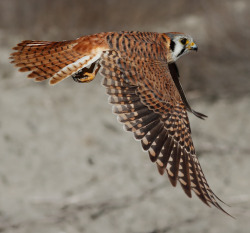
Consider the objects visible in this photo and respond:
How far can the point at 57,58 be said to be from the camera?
16.1 feet

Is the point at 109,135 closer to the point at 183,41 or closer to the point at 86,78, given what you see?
the point at 183,41

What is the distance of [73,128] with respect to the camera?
10.3 meters

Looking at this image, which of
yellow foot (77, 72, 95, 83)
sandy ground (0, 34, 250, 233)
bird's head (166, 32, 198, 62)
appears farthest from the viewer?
sandy ground (0, 34, 250, 233)

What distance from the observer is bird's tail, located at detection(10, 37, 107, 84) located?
4.84 metres

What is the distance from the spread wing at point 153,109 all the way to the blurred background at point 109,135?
408 centimetres

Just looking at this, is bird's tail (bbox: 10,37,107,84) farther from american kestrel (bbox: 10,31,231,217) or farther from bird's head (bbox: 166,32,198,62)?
bird's head (bbox: 166,32,198,62)

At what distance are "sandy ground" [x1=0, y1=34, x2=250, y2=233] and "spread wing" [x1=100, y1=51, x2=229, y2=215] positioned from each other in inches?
160

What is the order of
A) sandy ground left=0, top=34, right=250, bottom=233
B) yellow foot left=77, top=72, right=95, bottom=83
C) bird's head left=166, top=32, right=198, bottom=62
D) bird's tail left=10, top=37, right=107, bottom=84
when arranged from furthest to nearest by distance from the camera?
sandy ground left=0, top=34, right=250, bottom=233, bird's head left=166, top=32, right=198, bottom=62, yellow foot left=77, top=72, right=95, bottom=83, bird's tail left=10, top=37, right=107, bottom=84

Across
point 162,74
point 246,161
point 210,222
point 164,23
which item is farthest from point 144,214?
point 162,74

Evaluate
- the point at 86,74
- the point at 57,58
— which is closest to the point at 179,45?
the point at 86,74

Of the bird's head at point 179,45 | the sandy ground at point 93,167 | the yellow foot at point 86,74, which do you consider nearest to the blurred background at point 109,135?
the sandy ground at point 93,167

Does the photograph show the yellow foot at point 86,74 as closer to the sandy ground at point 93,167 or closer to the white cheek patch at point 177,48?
the white cheek patch at point 177,48

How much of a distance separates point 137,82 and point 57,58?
1.73 ft

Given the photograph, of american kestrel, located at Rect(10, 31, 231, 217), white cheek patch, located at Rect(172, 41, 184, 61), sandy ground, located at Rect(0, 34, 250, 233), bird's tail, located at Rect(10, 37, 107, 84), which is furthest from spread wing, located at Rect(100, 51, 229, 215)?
sandy ground, located at Rect(0, 34, 250, 233)
